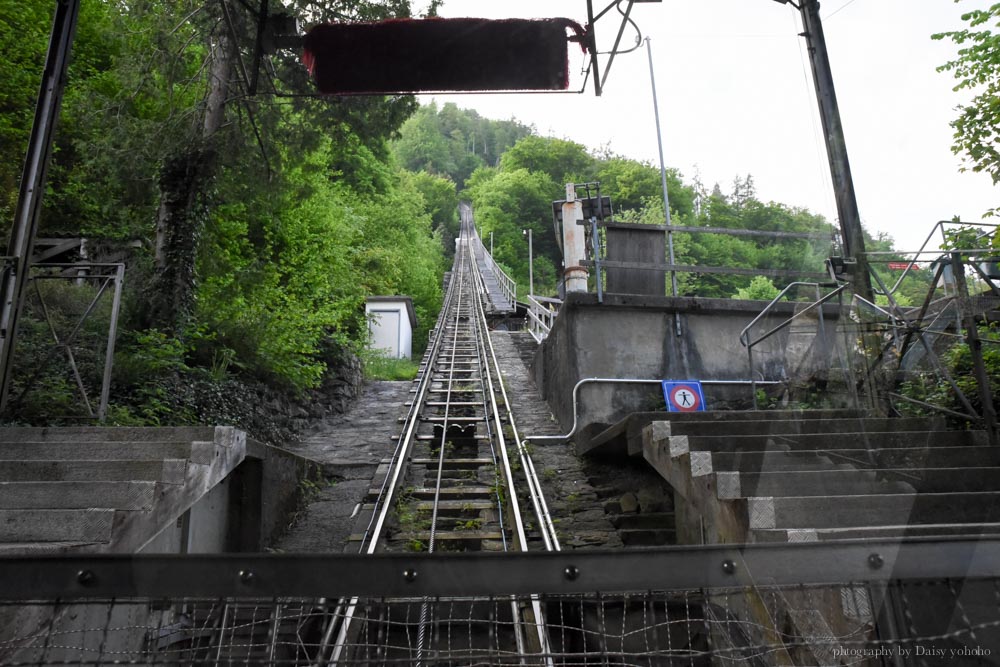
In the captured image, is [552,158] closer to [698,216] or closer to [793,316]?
[698,216]

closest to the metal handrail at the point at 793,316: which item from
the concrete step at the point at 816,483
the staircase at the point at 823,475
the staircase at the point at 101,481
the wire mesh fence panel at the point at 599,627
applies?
the staircase at the point at 823,475

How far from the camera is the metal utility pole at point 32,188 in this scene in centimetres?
404

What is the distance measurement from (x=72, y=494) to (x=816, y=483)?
5.21m

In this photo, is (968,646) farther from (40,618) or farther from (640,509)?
(640,509)

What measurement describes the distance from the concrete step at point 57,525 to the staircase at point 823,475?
3.73 meters

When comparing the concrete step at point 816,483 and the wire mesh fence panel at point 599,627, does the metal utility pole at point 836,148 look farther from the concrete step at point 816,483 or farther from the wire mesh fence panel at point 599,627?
the wire mesh fence panel at point 599,627

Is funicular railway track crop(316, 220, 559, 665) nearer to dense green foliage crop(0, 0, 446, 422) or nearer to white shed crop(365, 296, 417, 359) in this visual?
dense green foliage crop(0, 0, 446, 422)

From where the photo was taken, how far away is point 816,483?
4559 millimetres

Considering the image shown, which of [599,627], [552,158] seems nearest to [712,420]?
[599,627]

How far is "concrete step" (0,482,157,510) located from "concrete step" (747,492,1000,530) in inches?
161

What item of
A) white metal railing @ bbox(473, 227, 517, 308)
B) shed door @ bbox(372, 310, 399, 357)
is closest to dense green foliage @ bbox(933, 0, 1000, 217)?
shed door @ bbox(372, 310, 399, 357)

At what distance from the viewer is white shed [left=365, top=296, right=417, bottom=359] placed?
2525 centimetres

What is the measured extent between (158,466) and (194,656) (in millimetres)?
2884

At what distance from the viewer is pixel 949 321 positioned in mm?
5848
